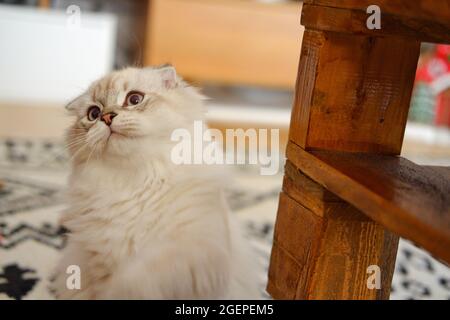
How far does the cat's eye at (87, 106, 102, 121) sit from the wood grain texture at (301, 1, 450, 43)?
44 centimetres

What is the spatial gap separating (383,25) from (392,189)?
225 millimetres

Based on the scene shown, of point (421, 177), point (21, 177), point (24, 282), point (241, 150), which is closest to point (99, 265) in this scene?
point (24, 282)

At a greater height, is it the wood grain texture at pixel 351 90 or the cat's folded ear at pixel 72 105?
the wood grain texture at pixel 351 90

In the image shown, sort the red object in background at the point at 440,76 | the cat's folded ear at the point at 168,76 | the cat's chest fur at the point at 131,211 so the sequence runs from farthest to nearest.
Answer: the red object in background at the point at 440,76 → the cat's folded ear at the point at 168,76 → the cat's chest fur at the point at 131,211

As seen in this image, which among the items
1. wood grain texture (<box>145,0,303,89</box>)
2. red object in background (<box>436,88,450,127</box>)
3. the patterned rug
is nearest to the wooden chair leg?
the patterned rug

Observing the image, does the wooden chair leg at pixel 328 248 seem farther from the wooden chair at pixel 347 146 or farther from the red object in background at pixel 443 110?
the red object in background at pixel 443 110

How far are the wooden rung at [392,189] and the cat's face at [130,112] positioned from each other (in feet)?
0.84

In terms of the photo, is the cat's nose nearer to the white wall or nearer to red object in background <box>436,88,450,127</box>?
the white wall

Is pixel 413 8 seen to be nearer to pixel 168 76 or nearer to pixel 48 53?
pixel 168 76

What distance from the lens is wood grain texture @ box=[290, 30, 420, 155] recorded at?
0.83 meters

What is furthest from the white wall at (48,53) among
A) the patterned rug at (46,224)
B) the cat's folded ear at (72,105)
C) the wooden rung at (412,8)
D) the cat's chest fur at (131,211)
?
the wooden rung at (412,8)

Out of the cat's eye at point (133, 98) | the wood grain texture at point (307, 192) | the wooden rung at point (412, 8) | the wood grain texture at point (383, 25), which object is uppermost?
the wooden rung at point (412, 8)

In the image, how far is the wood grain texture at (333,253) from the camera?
81 cm
